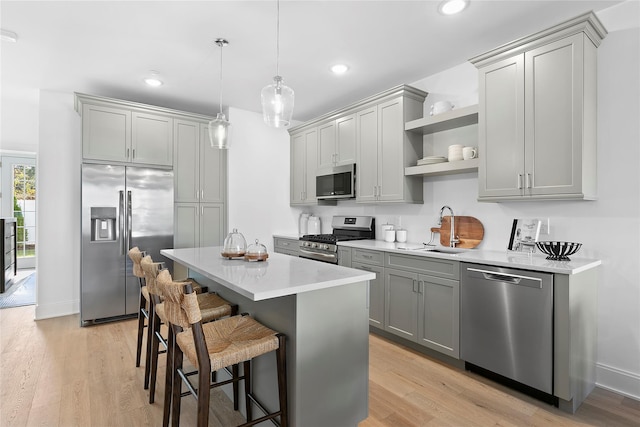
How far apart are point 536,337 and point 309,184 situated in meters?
3.22

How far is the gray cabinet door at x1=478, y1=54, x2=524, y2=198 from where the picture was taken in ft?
8.39

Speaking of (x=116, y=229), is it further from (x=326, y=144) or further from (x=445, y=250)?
(x=445, y=250)

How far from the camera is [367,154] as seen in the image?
390 centimetres

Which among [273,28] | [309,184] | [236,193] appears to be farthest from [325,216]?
[273,28]

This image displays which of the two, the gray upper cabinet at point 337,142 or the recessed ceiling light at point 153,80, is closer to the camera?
the recessed ceiling light at point 153,80

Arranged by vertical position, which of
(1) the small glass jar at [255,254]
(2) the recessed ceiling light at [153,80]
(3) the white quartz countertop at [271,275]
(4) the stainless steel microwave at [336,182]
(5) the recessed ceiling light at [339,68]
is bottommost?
(3) the white quartz countertop at [271,275]

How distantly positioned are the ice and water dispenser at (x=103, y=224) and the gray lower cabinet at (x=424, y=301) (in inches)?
117

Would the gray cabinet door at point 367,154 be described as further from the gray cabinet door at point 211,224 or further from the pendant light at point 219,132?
the gray cabinet door at point 211,224

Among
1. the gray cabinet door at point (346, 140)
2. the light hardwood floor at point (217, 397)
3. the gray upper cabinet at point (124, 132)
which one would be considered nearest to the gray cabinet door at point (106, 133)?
the gray upper cabinet at point (124, 132)

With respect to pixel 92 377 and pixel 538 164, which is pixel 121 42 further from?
pixel 538 164

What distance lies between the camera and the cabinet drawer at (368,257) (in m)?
3.34

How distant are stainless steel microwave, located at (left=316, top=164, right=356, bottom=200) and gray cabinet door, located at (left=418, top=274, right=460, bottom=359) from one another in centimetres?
152

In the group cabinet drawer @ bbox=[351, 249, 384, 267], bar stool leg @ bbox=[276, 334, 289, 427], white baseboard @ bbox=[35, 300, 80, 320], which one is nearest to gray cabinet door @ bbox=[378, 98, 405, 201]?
cabinet drawer @ bbox=[351, 249, 384, 267]

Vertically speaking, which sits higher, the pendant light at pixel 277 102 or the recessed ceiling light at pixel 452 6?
the recessed ceiling light at pixel 452 6
